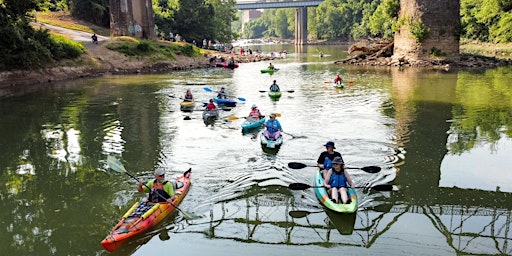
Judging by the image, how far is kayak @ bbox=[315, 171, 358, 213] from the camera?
9.99 meters

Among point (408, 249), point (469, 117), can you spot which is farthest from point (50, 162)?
point (469, 117)

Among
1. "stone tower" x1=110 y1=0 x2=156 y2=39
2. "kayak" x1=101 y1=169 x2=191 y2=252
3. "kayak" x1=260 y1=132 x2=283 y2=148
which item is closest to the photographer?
"kayak" x1=101 y1=169 x2=191 y2=252

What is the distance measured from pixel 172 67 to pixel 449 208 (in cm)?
3854

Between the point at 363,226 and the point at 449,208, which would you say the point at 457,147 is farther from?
the point at 363,226

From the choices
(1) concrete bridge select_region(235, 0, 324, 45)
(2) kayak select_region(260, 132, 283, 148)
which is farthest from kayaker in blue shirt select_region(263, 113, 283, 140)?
(1) concrete bridge select_region(235, 0, 324, 45)

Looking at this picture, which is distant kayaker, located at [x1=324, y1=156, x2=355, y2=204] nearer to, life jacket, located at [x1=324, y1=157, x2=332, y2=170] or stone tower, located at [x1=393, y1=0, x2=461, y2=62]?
life jacket, located at [x1=324, y1=157, x2=332, y2=170]

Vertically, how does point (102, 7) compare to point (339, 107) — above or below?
above

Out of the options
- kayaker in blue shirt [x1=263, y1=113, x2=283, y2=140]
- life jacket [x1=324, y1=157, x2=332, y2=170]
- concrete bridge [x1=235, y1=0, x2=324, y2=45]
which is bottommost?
life jacket [x1=324, y1=157, x2=332, y2=170]

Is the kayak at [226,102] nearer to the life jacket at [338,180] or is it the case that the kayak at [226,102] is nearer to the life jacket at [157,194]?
the life jacket at [338,180]

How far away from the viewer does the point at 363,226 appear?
9.69m

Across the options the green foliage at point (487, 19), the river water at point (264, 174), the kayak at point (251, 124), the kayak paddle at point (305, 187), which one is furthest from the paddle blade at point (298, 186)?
the green foliage at point (487, 19)

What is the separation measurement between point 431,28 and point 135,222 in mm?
41626

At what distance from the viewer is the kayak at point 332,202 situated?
9.99 m

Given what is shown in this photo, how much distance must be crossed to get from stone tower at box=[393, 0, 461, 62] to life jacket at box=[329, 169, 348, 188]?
3741 cm
